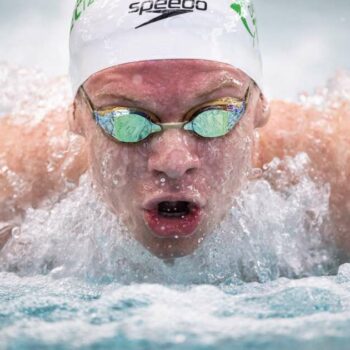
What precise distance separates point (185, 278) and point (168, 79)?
1.99 feet

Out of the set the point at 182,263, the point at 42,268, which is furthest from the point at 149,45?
the point at 42,268

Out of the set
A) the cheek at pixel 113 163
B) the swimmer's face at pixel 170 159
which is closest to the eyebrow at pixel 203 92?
the swimmer's face at pixel 170 159

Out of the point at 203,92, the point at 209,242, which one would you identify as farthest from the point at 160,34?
the point at 209,242

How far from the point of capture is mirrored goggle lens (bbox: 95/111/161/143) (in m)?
1.97

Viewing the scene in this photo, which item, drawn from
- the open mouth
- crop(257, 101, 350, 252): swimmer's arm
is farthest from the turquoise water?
crop(257, 101, 350, 252): swimmer's arm

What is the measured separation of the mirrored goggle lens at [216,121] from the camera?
1.97 m

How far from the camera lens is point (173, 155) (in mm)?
1922

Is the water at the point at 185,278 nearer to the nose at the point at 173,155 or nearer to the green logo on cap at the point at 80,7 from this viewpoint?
the nose at the point at 173,155

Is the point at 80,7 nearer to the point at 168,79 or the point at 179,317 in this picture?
the point at 168,79

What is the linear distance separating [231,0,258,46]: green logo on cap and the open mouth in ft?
2.09

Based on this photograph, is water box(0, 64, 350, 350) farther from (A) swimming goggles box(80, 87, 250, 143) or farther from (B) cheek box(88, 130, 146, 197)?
(A) swimming goggles box(80, 87, 250, 143)

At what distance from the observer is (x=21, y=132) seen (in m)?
2.62

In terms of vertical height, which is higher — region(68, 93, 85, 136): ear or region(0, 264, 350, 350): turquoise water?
region(68, 93, 85, 136): ear

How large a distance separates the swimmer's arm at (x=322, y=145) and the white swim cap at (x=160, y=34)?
310mm
